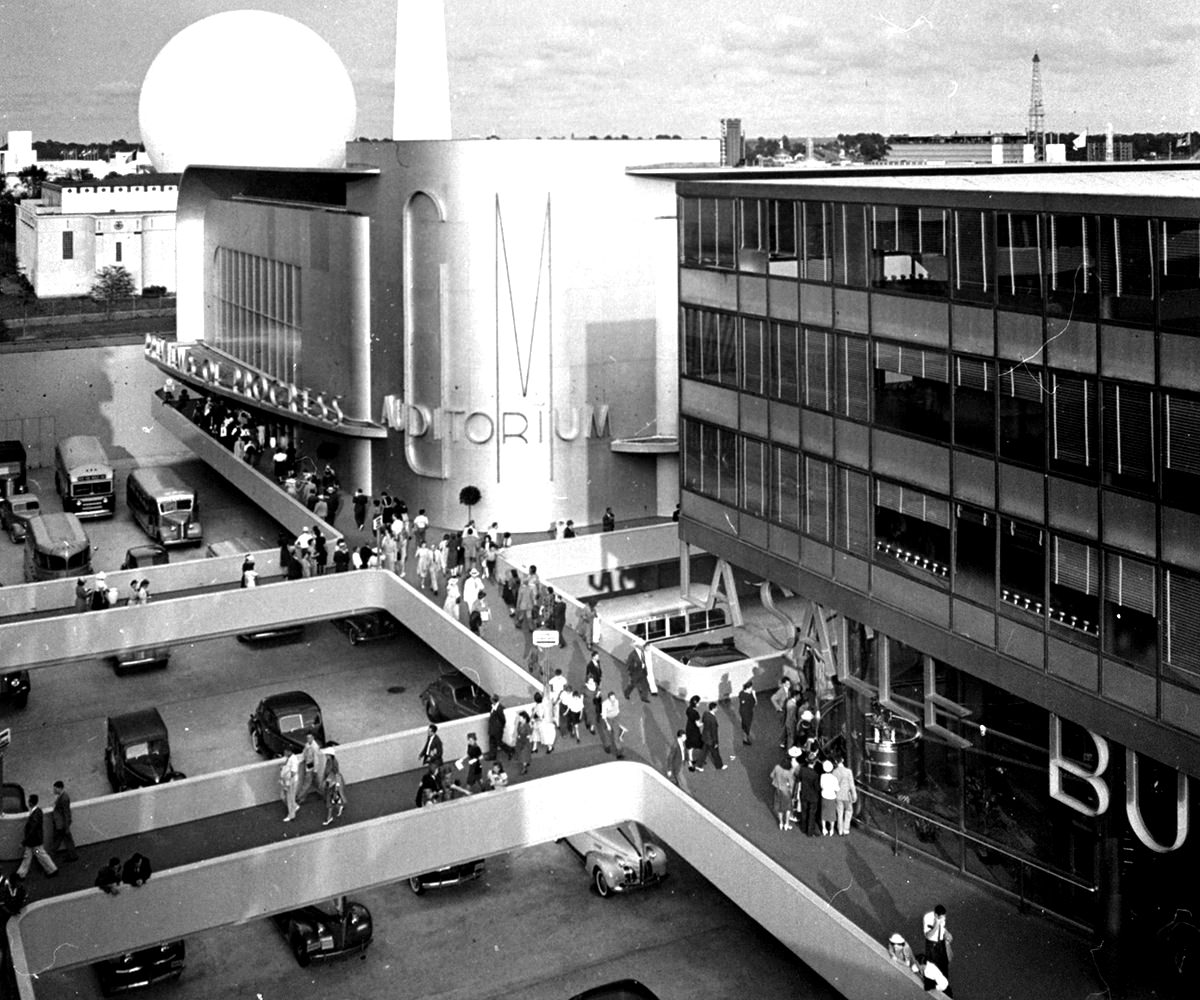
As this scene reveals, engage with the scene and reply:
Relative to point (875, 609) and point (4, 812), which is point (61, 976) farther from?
point (875, 609)

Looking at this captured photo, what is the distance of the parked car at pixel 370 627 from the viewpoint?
38.7m

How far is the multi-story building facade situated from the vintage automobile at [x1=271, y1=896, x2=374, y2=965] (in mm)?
8075

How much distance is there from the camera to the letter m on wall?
1610 inches

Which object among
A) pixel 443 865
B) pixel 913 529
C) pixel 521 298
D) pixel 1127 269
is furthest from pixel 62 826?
pixel 521 298

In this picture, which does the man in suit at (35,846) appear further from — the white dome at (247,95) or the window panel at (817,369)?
the white dome at (247,95)

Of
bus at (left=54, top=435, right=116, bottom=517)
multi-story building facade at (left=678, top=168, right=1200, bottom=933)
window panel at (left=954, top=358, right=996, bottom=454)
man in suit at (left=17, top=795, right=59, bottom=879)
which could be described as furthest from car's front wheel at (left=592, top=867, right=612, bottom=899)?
bus at (left=54, top=435, right=116, bottom=517)

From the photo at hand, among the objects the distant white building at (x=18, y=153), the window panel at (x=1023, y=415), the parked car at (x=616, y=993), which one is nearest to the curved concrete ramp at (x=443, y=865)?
the parked car at (x=616, y=993)

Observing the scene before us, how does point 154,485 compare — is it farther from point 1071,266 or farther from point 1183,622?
point 1183,622

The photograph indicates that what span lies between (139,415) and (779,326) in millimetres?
48404

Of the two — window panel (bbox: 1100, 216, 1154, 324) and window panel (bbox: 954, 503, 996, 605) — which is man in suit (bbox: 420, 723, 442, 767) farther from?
window panel (bbox: 1100, 216, 1154, 324)

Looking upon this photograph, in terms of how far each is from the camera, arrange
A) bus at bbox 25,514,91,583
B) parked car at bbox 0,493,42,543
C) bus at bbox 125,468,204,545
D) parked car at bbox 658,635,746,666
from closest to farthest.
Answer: parked car at bbox 658,635,746,666 < bus at bbox 25,514,91,583 < bus at bbox 125,468,204,545 < parked car at bbox 0,493,42,543

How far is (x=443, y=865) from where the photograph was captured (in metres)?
23.5

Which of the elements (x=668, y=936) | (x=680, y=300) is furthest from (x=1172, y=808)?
(x=680, y=300)

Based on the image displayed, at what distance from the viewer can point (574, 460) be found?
137ft
